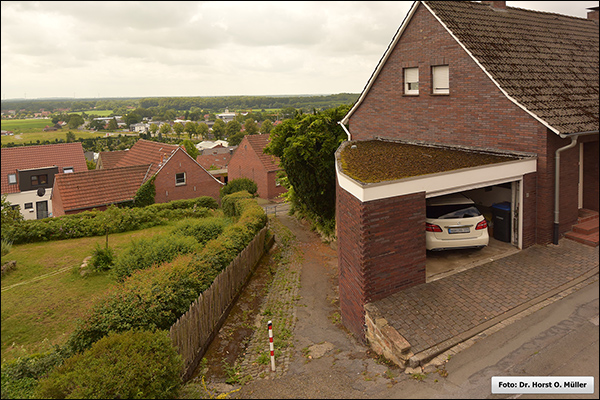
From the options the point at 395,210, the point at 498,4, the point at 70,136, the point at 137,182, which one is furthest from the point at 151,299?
the point at 70,136

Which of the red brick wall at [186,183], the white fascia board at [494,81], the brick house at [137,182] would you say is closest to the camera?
the white fascia board at [494,81]

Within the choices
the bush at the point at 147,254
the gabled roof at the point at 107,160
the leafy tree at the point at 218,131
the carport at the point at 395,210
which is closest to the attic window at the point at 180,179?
the gabled roof at the point at 107,160

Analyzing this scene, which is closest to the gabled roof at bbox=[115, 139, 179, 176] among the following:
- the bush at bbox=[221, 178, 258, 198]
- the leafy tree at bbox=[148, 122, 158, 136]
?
the bush at bbox=[221, 178, 258, 198]

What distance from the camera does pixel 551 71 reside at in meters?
12.7

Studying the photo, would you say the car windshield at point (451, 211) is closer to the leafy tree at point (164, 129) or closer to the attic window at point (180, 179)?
the attic window at point (180, 179)

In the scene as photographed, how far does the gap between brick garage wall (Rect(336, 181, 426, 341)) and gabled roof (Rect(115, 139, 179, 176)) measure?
29.7 metres

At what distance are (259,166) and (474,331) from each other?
37315 millimetres

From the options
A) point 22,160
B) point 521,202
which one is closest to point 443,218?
point 521,202

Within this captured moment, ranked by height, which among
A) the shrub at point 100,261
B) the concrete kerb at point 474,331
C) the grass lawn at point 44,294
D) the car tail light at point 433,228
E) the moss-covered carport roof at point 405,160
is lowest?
the grass lawn at point 44,294

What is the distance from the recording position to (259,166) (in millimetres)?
43625

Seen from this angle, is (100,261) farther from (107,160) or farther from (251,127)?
(251,127)

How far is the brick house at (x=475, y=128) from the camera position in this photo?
27.9 feet

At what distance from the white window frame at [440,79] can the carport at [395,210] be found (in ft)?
10.6

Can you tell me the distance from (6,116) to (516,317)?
890 centimetres
